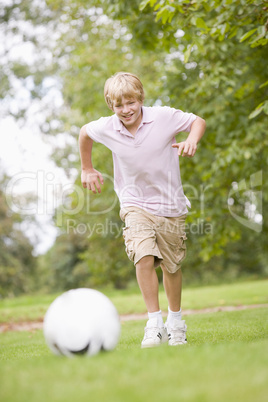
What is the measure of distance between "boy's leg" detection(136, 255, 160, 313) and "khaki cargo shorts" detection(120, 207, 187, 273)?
0.05 metres

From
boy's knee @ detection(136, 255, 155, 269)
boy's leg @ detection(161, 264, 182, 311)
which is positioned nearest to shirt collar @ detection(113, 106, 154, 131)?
boy's knee @ detection(136, 255, 155, 269)

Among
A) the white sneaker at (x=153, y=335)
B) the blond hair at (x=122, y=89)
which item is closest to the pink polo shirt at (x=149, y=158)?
the blond hair at (x=122, y=89)

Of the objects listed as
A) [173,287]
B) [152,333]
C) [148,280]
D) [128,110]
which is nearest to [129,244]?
[148,280]

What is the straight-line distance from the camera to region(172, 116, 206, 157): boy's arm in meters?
4.13

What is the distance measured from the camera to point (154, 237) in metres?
4.28

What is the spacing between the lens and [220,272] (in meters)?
29.5

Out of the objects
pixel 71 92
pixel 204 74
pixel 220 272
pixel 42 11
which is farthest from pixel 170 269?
pixel 220 272

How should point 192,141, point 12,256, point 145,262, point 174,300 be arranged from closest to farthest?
1. point 145,262
2. point 192,141
3. point 174,300
4. point 12,256

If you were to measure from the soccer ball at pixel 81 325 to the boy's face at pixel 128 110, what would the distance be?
5.31 feet

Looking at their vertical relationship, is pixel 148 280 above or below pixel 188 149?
below

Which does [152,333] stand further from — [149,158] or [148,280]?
[149,158]

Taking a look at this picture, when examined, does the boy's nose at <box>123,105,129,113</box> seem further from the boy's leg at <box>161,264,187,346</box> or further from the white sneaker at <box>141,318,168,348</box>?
the white sneaker at <box>141,318,168,348</box>

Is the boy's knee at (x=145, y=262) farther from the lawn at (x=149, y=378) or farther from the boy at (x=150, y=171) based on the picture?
the lawn at (x=149, y=378)

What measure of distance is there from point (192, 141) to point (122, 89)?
0.72m
